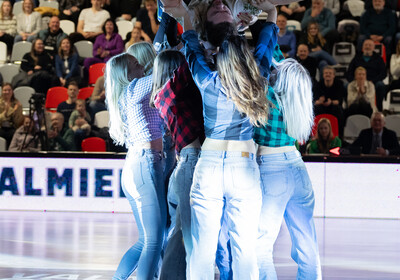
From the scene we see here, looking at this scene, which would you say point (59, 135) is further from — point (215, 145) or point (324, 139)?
point (215, 145)

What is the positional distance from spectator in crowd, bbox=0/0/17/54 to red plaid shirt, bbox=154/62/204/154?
10566 mm

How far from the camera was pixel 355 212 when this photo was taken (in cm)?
953

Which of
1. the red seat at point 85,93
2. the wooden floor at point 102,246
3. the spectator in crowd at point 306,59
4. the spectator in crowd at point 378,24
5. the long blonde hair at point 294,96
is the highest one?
the spectator in crowd at point 378,24

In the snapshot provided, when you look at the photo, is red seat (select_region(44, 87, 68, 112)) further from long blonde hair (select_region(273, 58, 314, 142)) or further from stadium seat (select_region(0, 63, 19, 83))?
long blonde hair (select_region(273, 58, 314, 142))

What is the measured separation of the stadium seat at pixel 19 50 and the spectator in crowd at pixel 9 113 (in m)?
1.88

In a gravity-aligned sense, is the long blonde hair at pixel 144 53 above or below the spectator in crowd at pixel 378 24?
below

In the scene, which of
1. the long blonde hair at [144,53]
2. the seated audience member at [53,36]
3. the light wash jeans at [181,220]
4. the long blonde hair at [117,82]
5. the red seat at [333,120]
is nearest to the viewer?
the light wash jeans at [181,220]

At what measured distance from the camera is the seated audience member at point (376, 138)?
1009cm

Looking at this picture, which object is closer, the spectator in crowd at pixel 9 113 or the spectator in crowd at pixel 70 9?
the spectator in crowd at pixel 9 113

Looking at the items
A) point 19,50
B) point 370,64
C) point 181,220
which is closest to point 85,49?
point 19,50

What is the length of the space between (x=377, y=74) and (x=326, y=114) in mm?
1532

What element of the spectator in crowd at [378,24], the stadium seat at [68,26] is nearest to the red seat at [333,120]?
the spectator in crowd at [378,24]

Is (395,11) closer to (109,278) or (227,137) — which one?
(109,278)

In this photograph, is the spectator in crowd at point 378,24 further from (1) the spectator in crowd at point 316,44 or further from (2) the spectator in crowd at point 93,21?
(2) the spectator in crowd at point 93,21
